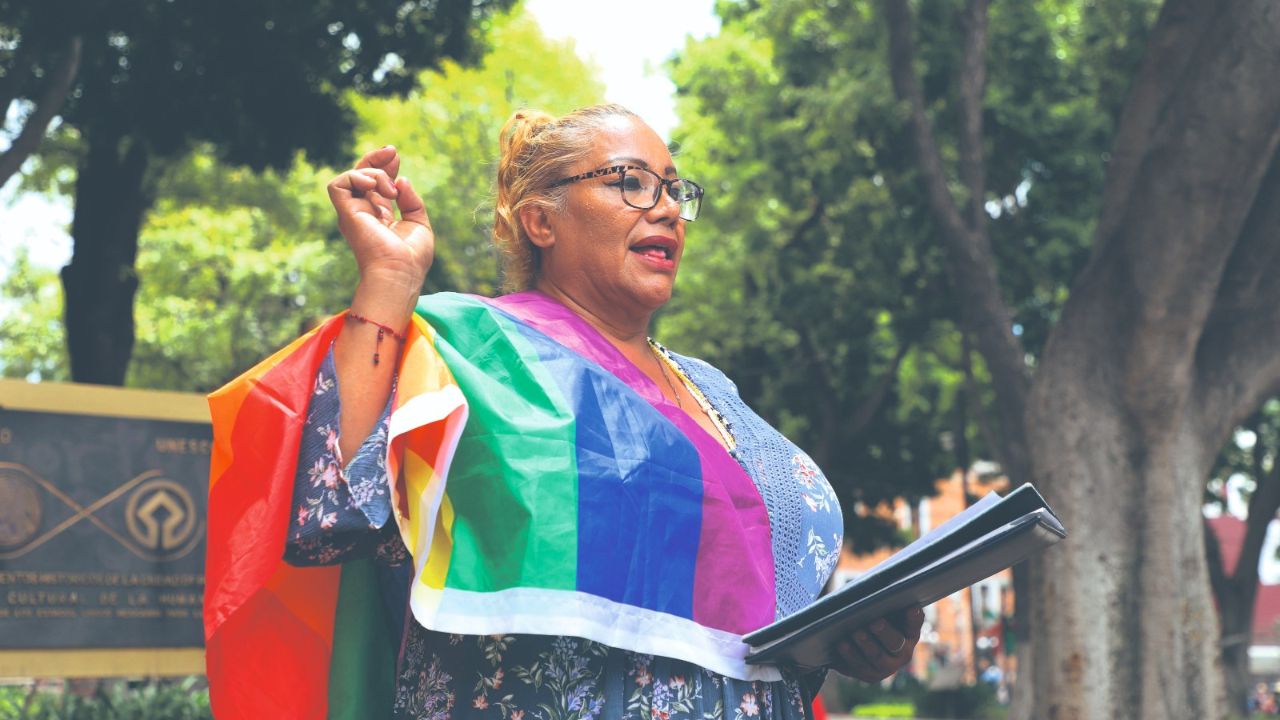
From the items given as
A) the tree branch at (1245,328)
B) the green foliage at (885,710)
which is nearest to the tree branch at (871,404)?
the green foliage at (885,710)

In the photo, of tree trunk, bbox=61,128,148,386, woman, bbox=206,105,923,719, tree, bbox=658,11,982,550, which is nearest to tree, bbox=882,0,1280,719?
tree, bbox=658,11,982,550

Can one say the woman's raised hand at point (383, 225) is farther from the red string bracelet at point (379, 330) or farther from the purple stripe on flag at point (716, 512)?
the purple stripe on flag at point (716, 512)

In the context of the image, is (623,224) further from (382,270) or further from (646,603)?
(646,603)

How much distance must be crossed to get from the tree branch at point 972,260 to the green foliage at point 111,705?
19.9 feet

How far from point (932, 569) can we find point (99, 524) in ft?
21.4

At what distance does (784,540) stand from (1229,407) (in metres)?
6.99

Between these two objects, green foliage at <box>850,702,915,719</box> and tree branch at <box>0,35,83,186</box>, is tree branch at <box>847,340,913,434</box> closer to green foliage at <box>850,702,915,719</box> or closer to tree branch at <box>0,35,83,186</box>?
green foliage at <box>850,702,915,719</box>

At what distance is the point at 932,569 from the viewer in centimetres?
203

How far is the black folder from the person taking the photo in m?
2.00

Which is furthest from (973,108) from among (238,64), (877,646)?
(877,646)

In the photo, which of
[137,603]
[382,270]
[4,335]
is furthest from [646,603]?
[4,335]

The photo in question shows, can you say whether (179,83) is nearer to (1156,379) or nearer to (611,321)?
(1156,379)

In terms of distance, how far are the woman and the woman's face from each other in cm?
12

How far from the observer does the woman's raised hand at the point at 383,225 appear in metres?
2.23
